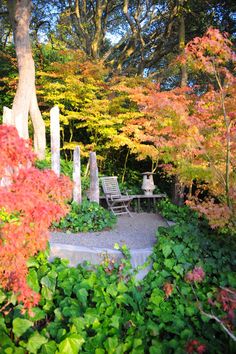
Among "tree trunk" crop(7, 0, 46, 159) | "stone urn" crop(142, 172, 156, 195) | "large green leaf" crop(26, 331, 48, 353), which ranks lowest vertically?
"large green leaf" crop(26, 331, 48, 353)

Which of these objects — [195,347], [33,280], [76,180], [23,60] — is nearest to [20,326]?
[33,280]

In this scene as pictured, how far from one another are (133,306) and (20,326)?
1299 millimetres

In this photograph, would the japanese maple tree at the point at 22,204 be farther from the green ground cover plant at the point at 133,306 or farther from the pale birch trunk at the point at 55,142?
the pale birch trunk at the point at 55,142

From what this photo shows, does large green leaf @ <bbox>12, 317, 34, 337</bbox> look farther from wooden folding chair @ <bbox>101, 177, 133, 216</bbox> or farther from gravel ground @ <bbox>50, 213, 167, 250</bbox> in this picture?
wooden folding chair @ <bbox>101, 177, 133, 216</bbox>

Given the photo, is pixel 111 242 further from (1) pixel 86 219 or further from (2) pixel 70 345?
(2) pixel 70 345

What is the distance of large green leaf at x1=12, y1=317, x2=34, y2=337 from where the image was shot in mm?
2840

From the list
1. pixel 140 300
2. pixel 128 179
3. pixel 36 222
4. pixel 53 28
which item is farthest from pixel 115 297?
pixel 53 28

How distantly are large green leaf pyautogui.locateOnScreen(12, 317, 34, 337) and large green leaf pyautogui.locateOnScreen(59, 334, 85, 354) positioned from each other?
43 centimetres

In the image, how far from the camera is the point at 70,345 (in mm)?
2635

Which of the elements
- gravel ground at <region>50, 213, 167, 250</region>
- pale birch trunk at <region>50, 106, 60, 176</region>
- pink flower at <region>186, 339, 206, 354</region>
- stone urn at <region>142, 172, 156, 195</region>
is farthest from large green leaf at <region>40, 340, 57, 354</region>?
stone urn at <region>142, 172, 156, 195</region>

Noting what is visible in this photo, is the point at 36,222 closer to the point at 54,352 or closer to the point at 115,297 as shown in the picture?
the point at 54,352

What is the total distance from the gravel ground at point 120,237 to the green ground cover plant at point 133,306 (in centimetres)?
67

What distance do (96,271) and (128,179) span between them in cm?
624

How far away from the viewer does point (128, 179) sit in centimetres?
1029
